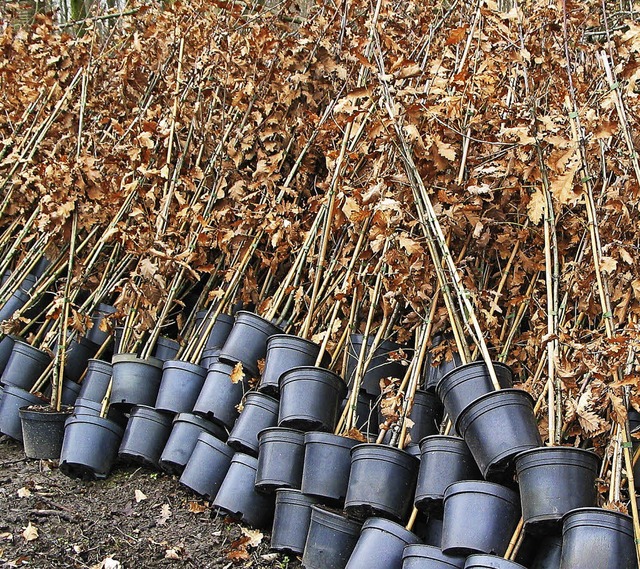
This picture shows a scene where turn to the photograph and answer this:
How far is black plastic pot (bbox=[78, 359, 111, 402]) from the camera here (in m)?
3.53

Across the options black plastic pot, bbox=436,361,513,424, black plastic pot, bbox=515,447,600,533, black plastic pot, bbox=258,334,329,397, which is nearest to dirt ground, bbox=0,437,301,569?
black plastic pot, bbox=258,334,329,397

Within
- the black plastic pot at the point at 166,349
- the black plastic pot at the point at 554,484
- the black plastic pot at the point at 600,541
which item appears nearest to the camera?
the black plastic pot at the point at 600,541

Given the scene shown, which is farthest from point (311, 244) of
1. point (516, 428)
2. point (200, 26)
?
point (200, 26)

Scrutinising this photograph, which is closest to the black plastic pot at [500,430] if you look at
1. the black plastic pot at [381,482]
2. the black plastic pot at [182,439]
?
the black plastic pot at [381,482]

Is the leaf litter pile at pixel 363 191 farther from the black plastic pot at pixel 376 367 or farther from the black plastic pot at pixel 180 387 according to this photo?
the black plastic pot at pixel 180 387

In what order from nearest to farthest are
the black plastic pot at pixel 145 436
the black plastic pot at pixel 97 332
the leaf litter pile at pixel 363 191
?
the leaf litter pile at pixel 363 191, the black plastic pot at pixel 145 436, the black plastic pot at pixel 97 332

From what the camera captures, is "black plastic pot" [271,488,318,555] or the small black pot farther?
the small black pot

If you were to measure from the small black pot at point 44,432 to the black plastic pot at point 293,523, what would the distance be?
1.26 metres

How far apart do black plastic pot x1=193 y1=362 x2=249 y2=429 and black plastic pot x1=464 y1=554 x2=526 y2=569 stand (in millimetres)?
1326

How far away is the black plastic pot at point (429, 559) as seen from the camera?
221 centimetres

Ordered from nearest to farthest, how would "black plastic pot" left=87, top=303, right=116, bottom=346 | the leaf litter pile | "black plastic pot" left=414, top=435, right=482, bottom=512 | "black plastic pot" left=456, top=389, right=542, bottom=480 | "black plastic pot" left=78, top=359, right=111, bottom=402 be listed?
1. "black plastic pot" left=456, top=389, right=542, bottom=480
2. "black plastic pot" left=414, top=435, right=482, bottom=512
3. the leaf litter pile
4. "black plastic pot" left=78, top=359, right=111, bottom=402
5. "black plastic pot" left=87, top=303, right=116, bottom=346

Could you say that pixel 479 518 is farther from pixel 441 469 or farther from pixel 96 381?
pixel 96 381

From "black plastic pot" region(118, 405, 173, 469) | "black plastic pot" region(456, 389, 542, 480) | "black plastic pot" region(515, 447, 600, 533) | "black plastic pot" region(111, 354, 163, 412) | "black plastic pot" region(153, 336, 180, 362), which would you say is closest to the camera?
"black plastic pot" region(515, 447, 600, 533)

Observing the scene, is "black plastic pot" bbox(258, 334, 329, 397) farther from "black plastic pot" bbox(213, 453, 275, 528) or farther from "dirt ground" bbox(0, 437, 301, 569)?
"dirt ground" bbox(0, 437, 301, 569)
